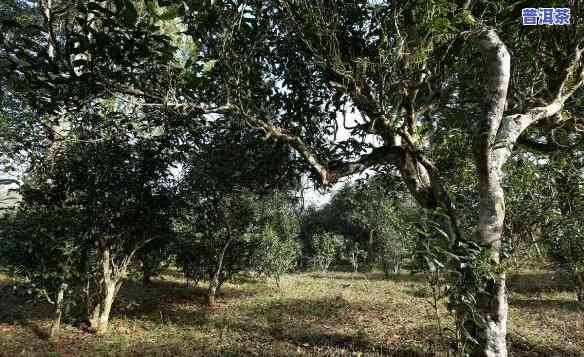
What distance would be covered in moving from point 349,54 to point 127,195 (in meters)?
7.33

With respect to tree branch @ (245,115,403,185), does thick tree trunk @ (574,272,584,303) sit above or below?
below

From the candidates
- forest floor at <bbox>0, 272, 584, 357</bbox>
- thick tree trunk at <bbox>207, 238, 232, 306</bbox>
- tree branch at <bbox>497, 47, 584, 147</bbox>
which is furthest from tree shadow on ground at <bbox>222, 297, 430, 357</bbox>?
tree branch at <bbox>497, 47, 584, 147</bbox>

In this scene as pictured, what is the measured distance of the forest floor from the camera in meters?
8.45

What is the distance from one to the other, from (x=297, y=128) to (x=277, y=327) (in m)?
6.89

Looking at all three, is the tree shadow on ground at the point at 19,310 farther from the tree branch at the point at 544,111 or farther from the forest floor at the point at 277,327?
the tree branch at the point at 544,111

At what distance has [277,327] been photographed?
425 inches

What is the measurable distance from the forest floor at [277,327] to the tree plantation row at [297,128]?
126 cm

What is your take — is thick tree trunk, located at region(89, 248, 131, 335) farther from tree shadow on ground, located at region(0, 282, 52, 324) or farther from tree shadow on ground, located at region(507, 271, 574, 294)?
tree shadow on ground, located at region(507, 271, 574, 294)

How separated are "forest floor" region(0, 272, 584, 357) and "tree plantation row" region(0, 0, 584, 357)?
1257 millimetres

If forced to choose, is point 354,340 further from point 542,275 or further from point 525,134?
point 542,275

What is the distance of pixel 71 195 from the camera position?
921 centimetres

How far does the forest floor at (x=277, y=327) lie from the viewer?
8.45m

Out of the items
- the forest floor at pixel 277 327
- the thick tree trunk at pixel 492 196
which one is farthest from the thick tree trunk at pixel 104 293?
the thick tree trunk at pixel 492 196

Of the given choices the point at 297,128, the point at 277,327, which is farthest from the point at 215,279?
the point at 297,128
